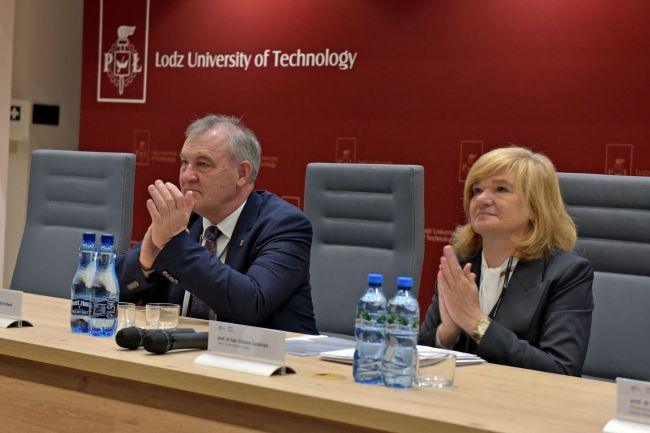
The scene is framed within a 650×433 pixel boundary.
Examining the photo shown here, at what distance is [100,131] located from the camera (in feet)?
21.7

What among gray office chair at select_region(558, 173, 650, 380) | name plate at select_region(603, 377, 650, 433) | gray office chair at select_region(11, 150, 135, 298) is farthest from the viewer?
gray office chair at select_region(11, 150, 135, 298)

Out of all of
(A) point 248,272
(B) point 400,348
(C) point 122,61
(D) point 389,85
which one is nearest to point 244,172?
(A) point 248,272

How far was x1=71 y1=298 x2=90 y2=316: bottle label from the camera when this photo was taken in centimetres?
257

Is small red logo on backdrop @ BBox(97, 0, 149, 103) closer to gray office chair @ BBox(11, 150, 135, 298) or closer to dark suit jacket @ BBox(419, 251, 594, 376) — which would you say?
gray office chair @ BBox(11, 150, 135, 298)

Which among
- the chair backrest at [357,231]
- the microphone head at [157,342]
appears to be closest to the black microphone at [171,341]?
the microphone head at [157,342]

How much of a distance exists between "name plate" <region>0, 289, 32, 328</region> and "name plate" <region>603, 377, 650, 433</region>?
5.15 feet

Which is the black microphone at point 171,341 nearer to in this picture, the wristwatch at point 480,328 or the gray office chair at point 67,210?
the wristwatch at point 480,328

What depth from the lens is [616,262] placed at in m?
3.06

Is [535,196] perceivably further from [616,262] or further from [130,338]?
[130,338]

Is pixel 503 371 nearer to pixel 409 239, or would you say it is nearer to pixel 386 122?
pixel 409 239

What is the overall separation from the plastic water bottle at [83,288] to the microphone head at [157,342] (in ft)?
1.21

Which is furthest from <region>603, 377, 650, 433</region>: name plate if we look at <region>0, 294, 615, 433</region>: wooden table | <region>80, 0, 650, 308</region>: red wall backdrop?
<region>80, 0, 650, 308</region>: red wall backdrop

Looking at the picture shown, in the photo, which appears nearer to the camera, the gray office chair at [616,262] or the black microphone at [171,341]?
the black microphone at [171,341]

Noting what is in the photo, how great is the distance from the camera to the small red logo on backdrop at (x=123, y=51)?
644 cm
